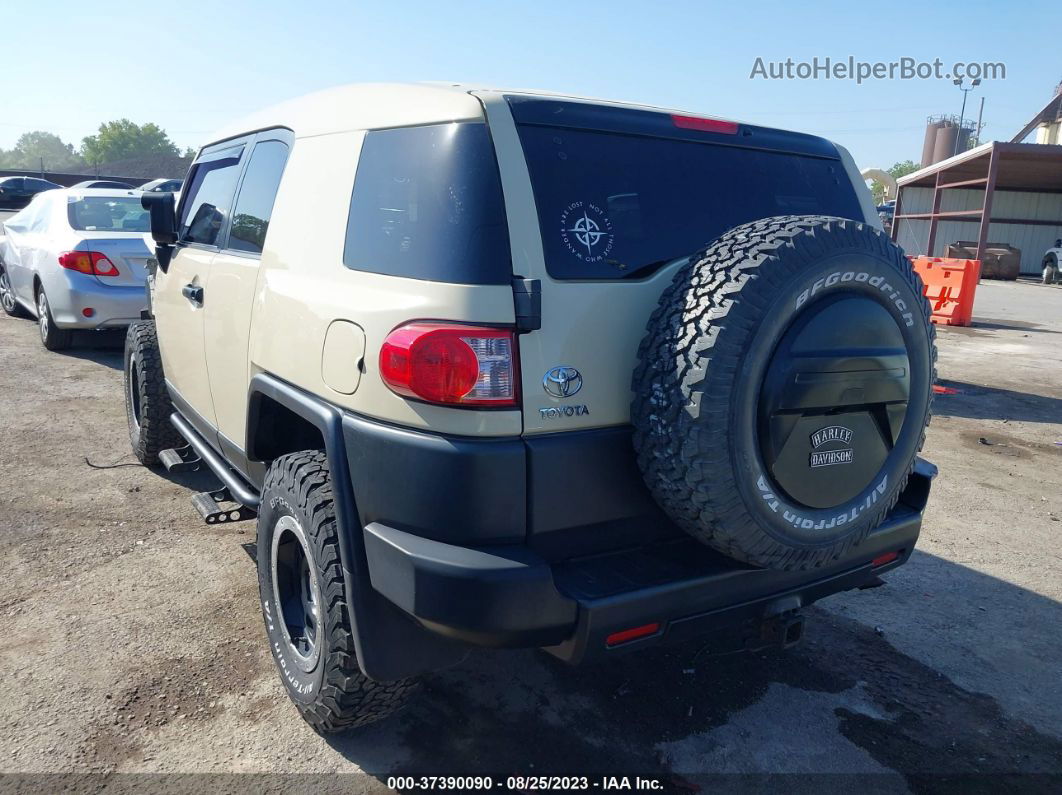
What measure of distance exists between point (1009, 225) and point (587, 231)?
34903mm

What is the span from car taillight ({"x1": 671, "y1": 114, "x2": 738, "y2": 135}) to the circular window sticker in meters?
0.51

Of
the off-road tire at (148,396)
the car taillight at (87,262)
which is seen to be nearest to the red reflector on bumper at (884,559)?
the off-road tire at (148,396)

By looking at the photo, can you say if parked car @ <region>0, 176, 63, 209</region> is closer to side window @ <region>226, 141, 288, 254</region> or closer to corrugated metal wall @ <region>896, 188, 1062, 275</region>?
corrugated metal wall @ <region>896, 188, 1062, 275</region>

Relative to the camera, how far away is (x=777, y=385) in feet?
6.98

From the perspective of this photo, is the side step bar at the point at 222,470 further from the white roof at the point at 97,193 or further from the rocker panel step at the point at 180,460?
the white roof at the point at 97,193

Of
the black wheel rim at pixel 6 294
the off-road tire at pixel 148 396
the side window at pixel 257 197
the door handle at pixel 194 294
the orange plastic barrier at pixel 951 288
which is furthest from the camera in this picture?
the orange plastic barrier at pixel 951 288

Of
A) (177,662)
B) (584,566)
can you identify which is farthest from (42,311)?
(584,566)

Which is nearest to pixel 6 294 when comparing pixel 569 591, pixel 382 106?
pixel 382 106

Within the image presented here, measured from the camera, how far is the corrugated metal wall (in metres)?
31.3

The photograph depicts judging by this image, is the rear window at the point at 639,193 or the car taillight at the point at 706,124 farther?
the car taillight at the point at 706,124

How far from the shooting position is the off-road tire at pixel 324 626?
239cm

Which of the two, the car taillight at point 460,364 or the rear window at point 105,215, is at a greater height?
the rear window at point 105,215

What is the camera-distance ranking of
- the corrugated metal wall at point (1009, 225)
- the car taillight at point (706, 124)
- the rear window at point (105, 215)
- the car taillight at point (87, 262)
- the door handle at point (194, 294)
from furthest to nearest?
the corrugated metal wall at point (1009, 225), the rear window at point (105, 215), the car taillight at point (87, 262), the door handle at point (194, 294), the car taillight at point (706, 124)

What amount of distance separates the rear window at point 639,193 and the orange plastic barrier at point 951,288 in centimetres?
1186
